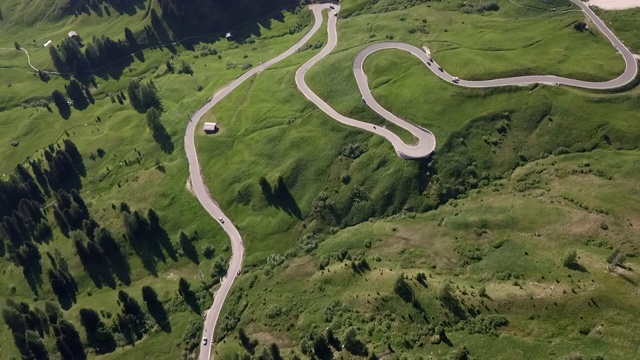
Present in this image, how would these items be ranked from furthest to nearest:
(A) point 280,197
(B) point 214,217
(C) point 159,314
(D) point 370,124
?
→ (D) point 370,124
(B) point 214,217
(A) point 280,197
(C) point 159,314

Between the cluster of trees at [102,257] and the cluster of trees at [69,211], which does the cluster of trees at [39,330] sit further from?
the cluster of trees at [69,211]

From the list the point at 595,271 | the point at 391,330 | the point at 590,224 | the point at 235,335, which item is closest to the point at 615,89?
the point at 590,224

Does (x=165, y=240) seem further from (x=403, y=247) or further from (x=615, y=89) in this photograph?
(x=615, y=89)

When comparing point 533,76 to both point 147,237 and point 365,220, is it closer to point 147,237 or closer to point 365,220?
point 365,220

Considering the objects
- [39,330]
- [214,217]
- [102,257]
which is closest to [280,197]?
[214,217]

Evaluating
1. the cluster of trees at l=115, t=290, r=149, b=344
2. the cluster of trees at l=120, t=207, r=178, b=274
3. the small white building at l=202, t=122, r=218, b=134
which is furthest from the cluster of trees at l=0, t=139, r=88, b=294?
the small white building at l=202, t=122, r=218, b=134

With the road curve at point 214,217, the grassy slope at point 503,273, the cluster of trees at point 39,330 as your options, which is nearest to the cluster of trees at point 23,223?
the cluster of trees at point 39,330
